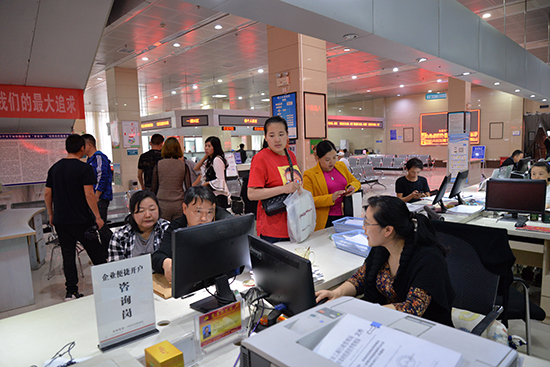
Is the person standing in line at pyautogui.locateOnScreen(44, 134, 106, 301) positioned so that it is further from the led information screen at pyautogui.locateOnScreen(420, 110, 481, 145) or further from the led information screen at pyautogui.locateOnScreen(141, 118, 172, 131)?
the led information screen at pyautogui.locateOnScreen(420, 110, 481, 145)

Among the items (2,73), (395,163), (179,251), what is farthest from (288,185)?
(395,163)

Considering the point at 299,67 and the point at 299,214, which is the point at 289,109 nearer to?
the point at 299,67

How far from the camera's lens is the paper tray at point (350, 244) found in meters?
2.39

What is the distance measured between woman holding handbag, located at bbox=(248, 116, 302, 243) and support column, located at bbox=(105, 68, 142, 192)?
6913mm

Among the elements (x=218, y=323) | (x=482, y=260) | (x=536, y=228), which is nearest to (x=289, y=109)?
(x=536, y=228)

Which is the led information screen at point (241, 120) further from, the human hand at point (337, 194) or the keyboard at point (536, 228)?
the keyboard at point (536, 228)

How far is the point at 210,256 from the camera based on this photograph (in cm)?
161

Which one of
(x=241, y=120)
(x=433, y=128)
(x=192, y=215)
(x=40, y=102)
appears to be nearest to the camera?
(x=192, y=215)

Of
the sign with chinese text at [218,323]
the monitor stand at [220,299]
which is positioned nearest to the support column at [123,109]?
the monitor stand at [220,299]

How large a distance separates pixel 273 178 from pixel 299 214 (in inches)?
13.1

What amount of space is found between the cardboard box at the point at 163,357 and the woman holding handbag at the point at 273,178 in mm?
1430

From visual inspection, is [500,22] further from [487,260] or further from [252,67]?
[487,260]

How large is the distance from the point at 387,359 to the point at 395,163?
16.9 meters

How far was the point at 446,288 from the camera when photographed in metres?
1.60
